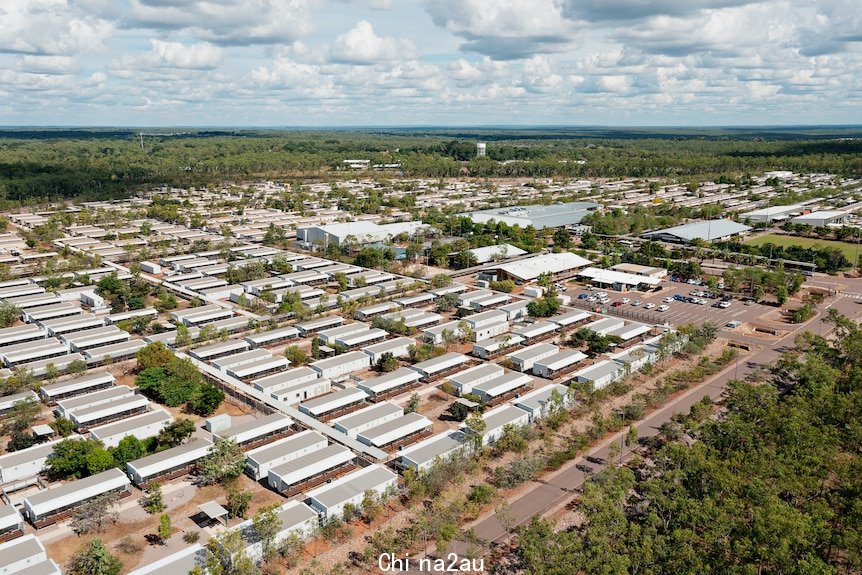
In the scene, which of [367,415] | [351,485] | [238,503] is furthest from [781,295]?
[238,503]

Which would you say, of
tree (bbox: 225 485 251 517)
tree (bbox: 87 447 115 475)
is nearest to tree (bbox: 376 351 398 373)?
tree (bbox: 225 485 251 517)

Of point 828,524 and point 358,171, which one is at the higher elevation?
point 358,171

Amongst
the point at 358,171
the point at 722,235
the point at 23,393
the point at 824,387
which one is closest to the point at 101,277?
the point at 23,393

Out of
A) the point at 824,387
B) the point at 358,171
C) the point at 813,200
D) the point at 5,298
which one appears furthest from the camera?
the point at 358,171

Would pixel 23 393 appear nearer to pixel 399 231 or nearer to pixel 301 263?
pixel 301 263

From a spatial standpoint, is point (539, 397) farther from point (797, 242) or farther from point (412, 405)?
point (797, 242)

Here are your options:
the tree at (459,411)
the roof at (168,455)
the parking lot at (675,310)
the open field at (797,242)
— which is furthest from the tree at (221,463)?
the open field at (797,242)
